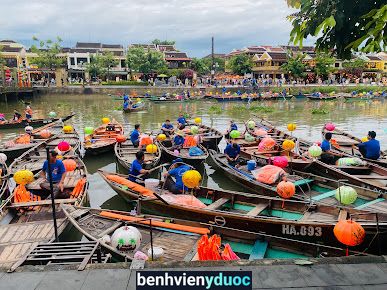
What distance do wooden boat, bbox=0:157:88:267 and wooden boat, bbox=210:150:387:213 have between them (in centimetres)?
451

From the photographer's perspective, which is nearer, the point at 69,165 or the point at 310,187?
the point at 310,187

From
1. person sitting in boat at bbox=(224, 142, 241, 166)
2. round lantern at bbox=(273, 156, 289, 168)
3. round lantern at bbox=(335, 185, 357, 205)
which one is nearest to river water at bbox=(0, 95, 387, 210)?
person sitting in boat at bbox=(224, 142, 241, 166)

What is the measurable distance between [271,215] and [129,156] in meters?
6.92

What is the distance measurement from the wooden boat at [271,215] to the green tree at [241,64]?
50024 millimetres

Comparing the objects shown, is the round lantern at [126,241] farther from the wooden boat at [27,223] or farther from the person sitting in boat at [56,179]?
the person sitting in boat at [56,179]

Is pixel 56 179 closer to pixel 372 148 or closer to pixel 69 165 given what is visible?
pixel 69 165

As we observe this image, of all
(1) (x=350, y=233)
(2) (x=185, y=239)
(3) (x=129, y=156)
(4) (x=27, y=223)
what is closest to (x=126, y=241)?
(2) (x=185, y=239)

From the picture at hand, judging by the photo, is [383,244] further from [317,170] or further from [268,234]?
[317,170]

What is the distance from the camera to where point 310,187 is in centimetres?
948

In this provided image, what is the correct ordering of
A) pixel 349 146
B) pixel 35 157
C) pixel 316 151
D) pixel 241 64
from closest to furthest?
pixel 316 151 < pixel 35 157 < pixel 349 146 < pixel 241 64

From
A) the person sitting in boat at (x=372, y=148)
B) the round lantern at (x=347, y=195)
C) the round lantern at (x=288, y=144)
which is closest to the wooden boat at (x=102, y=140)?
the round lantern at (x=288, y=144)

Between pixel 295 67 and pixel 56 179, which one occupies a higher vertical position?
pixel 295 67

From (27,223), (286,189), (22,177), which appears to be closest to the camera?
(27,223)

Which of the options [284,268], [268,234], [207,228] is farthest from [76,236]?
[284,268]
